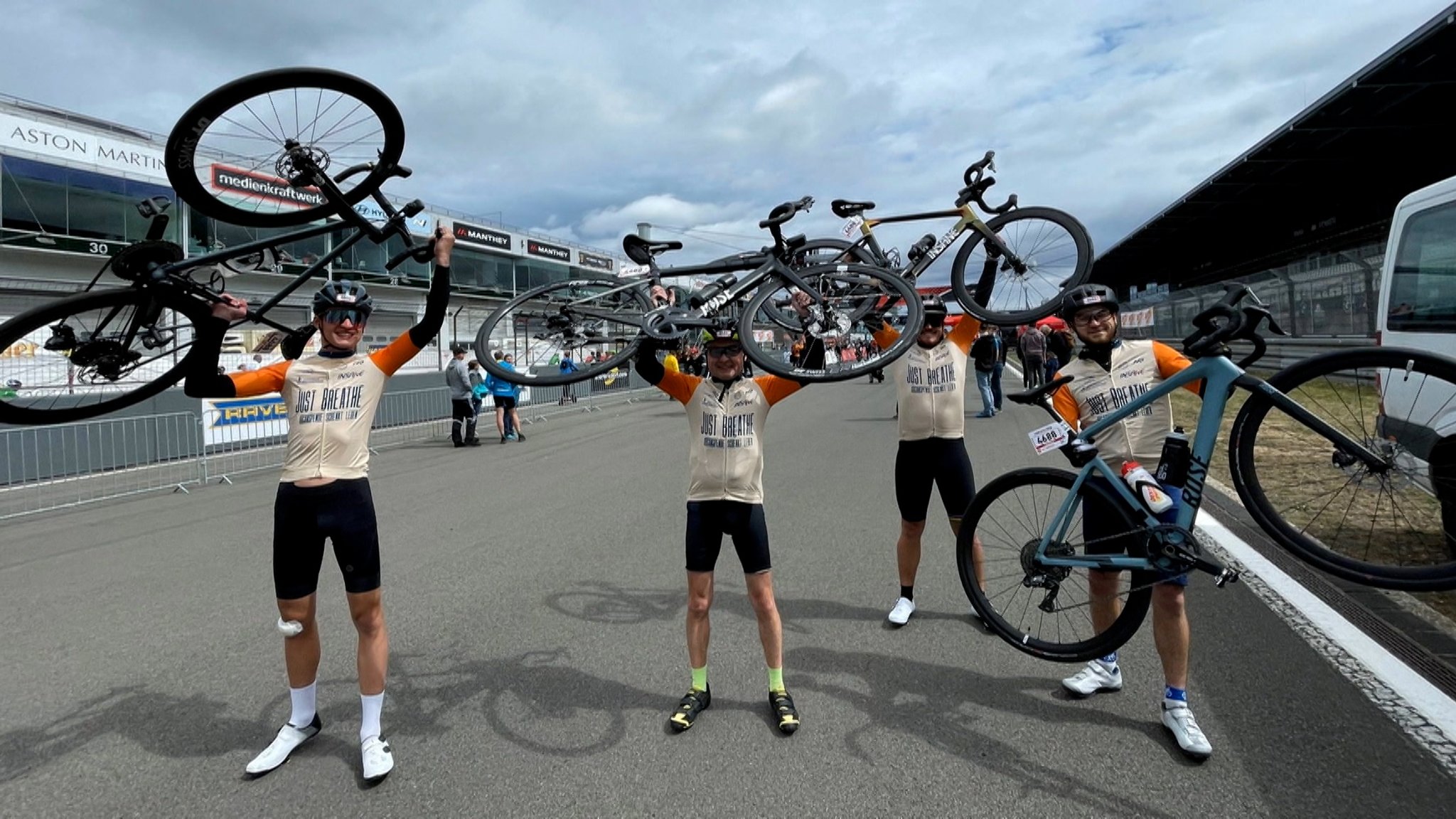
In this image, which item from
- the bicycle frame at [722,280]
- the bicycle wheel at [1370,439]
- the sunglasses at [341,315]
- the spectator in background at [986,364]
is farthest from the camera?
the spectator in background at [986,364]

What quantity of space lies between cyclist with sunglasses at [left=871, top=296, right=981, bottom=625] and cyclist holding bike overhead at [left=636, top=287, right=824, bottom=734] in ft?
3.37

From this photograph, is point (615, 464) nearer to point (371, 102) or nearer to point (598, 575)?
point (598, 575)

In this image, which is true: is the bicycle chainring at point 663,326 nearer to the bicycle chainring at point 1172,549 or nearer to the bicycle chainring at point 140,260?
the bicycle chainring at point 140,260

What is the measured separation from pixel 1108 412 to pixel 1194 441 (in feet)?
1.76

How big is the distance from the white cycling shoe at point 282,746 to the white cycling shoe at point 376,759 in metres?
0.34

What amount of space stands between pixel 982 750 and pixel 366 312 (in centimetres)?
337

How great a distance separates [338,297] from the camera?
324 cm

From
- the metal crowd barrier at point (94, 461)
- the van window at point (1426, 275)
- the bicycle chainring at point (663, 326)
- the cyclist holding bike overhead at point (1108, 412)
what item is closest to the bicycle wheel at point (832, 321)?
the bicycle chainring at point (663, 326)

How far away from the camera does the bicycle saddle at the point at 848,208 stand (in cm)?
439

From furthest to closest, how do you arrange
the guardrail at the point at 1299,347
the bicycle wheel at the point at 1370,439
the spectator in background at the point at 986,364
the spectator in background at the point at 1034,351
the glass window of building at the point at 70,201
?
the glass window of building at the point at 70,201
the spectator in background at the point at 1034,351
the spectator in background at the point at 986,364
the guardrail at the point at 1299,347
the bicycle wheel at the point at 1370,439

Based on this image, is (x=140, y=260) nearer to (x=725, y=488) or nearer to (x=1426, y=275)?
(x=725, y=488)

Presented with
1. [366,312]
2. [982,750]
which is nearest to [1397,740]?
[982,750]

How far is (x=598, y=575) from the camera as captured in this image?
5.26 meters

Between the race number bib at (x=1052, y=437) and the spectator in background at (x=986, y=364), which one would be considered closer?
the race number bib at (x=1052, y=437)
